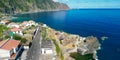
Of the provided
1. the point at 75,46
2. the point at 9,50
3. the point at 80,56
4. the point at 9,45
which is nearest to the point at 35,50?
the point at 9,45

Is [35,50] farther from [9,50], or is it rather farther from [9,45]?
[9,50]

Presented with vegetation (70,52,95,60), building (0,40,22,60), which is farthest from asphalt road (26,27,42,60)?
vegetation (70,52,95,60)

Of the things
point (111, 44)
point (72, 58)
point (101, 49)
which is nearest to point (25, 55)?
point (72, 58)

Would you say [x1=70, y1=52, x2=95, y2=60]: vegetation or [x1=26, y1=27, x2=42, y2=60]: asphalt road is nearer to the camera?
[x1=26, y1=27, x2=42, y2=60]: asphalt road

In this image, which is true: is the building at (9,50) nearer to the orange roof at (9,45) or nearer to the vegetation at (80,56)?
the orange roof at (9,45)

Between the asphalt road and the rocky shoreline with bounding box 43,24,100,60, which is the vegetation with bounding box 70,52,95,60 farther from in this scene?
the asphalt road

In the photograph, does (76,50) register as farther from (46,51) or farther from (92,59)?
(46,51)

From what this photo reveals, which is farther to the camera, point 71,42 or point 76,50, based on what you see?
point 71,42

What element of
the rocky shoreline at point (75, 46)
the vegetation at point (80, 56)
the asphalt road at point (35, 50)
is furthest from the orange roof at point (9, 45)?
the vegetation at point (80, 56)
